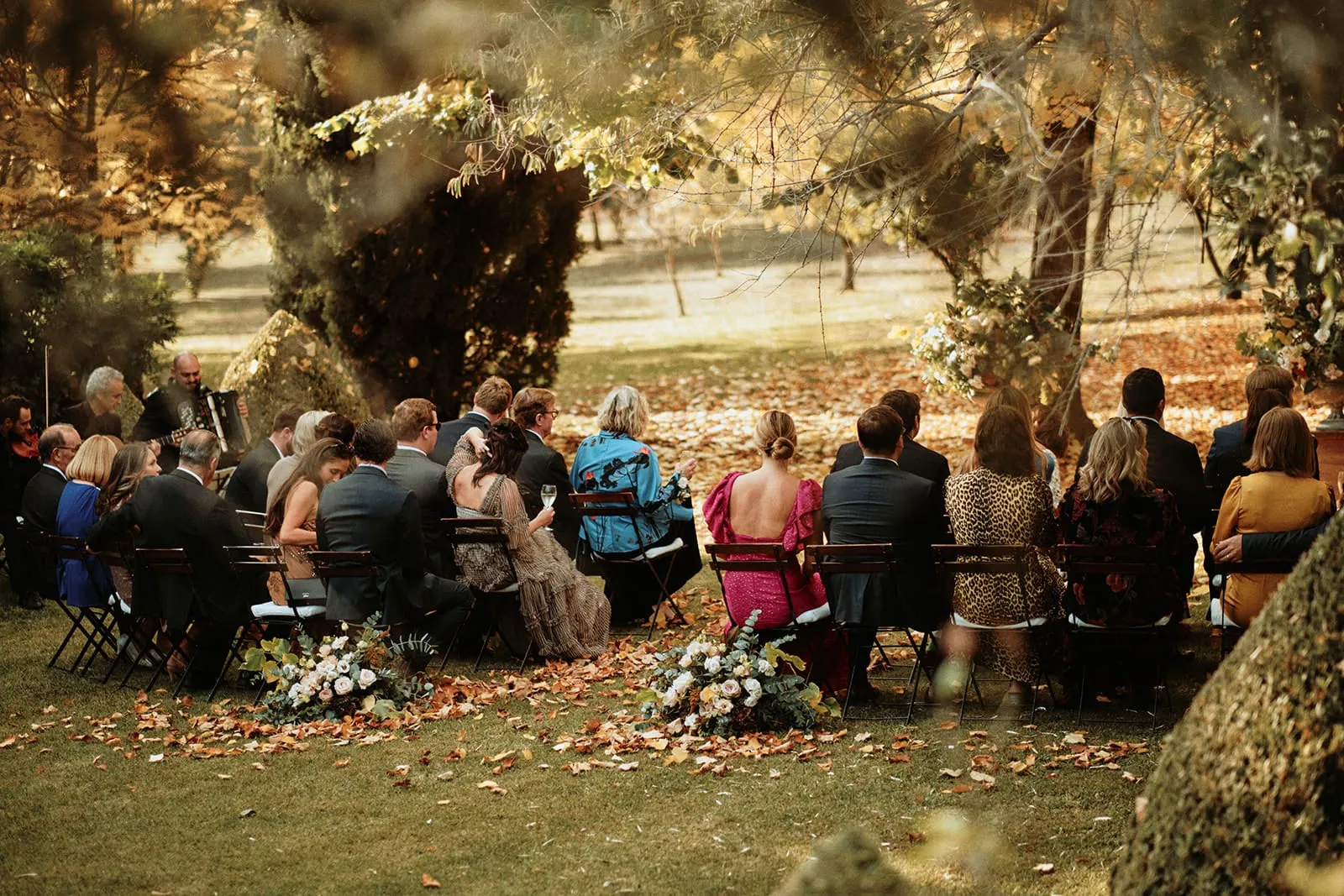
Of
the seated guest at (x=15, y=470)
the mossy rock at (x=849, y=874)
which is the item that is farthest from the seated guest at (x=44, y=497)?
the mossy rock at (x=849, y=874)

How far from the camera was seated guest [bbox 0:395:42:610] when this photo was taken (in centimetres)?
959

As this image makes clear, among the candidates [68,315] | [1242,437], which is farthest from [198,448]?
[68,315]

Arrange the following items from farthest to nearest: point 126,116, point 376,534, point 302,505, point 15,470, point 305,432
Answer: point 126,116 < point 15,470 < point 305,432 < point 302,505 < point 376,534

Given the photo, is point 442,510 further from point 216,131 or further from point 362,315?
point 216,131

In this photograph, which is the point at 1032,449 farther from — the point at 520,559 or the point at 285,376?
the point at 285,376

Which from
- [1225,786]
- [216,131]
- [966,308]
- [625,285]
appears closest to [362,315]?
[216,131]

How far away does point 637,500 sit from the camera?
834 cm

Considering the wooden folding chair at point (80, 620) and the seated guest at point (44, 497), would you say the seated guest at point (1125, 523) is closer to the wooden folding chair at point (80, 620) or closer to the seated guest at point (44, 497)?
the wooden folding chair at point (80, 620)

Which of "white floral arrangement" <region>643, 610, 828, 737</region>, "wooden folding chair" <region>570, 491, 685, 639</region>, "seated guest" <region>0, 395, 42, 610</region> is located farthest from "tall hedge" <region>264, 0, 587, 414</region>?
"white floral arrangement" <region>643, 610, 828, 737</region>

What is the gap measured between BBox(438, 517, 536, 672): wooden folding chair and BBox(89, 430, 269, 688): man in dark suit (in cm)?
108

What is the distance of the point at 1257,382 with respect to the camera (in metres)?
7.36

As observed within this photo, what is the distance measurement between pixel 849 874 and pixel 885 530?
13.3 feet

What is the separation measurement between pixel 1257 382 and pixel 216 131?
37.5ft

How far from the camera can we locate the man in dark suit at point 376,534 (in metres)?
7.06
